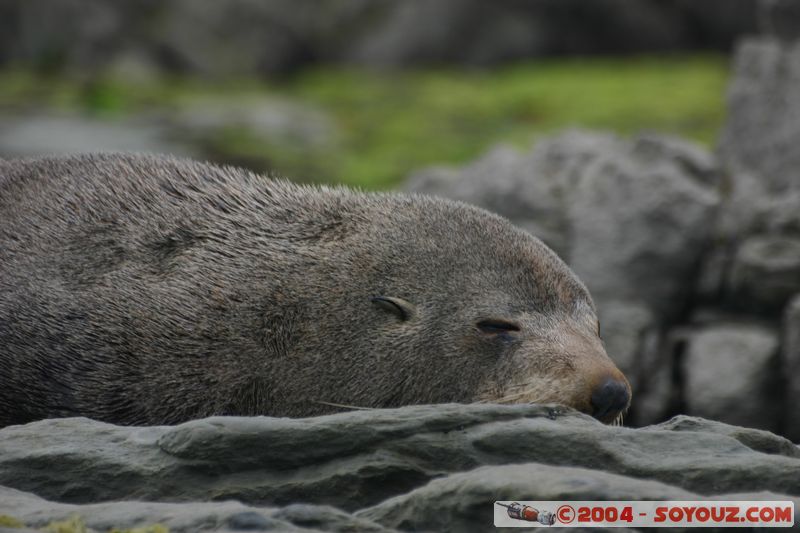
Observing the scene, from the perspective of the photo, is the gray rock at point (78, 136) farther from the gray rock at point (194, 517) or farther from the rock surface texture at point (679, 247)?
the gray rock at point (194, 517)

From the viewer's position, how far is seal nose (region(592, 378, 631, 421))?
6609 mm

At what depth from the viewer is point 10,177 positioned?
829 centimetres

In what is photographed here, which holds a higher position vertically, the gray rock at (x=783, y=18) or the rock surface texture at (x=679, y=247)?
the gray rock at (x=783, y=18)

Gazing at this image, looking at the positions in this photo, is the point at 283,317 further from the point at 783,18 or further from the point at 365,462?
the point at 783,18

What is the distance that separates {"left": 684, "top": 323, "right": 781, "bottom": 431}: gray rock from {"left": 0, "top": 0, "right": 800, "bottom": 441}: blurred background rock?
0.02 meters

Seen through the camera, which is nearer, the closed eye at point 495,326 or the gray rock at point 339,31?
the closed eye at point 495,326

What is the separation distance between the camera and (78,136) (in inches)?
963

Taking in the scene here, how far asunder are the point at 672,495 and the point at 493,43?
30.8 m

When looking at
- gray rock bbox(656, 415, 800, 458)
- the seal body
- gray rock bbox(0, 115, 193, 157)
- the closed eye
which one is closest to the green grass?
gray rock bbox(0, 115, 193, 157)

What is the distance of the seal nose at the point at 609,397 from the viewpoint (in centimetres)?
661

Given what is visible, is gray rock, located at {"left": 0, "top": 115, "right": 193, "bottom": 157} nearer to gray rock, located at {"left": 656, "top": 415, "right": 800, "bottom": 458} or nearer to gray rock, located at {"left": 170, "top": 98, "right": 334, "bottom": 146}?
gray rock, located at {"left": 170, "top": 98, "right": 334, "bottom": 146}

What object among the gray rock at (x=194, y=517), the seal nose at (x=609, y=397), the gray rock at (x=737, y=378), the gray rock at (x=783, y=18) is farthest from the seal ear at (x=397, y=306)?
the gray rock at (x=783, y=18)

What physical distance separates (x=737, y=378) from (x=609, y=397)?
5914mm

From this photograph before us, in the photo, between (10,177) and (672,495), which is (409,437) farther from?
(10,177)
